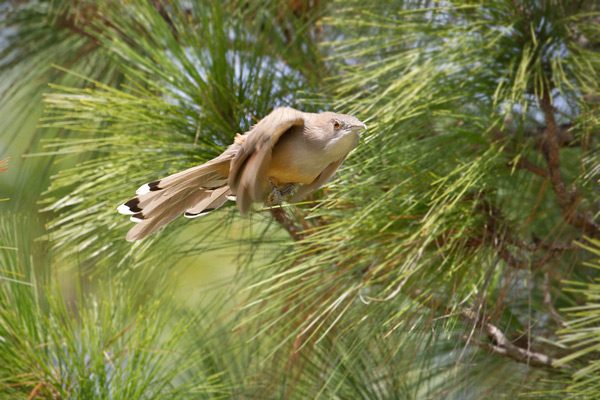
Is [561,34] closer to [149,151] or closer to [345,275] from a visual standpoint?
[345,275]

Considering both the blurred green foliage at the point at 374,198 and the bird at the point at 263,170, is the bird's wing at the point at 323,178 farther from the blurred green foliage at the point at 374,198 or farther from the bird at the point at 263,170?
the blurred green foliage at the point at 374,198

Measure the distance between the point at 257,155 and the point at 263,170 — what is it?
2cm

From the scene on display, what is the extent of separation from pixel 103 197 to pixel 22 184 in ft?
2.17

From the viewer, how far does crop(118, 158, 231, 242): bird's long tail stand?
23.8 inches

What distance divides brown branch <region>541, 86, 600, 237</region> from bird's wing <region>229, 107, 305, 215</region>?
20.8 inches

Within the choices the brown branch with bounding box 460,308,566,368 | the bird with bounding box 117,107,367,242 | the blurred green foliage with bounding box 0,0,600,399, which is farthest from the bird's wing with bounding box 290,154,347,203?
the brown branch with bounding box 460,308,566,368

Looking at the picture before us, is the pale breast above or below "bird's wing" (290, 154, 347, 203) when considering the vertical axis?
above

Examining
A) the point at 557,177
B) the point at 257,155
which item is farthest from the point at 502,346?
the point at 257,155

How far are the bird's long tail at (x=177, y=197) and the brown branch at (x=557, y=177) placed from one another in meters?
0.52

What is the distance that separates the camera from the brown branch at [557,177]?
3.03 feet

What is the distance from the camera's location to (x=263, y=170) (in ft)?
1.75

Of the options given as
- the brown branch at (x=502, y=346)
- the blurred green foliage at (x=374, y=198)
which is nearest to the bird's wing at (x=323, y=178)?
A: the blurred green foliage at (x=374, y=198)

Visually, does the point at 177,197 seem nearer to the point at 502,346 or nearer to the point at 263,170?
the point at 263,170

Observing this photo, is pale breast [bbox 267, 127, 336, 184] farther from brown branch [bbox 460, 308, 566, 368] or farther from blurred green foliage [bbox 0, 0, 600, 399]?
brown branch [bbox 460, 308, 566, 368]
